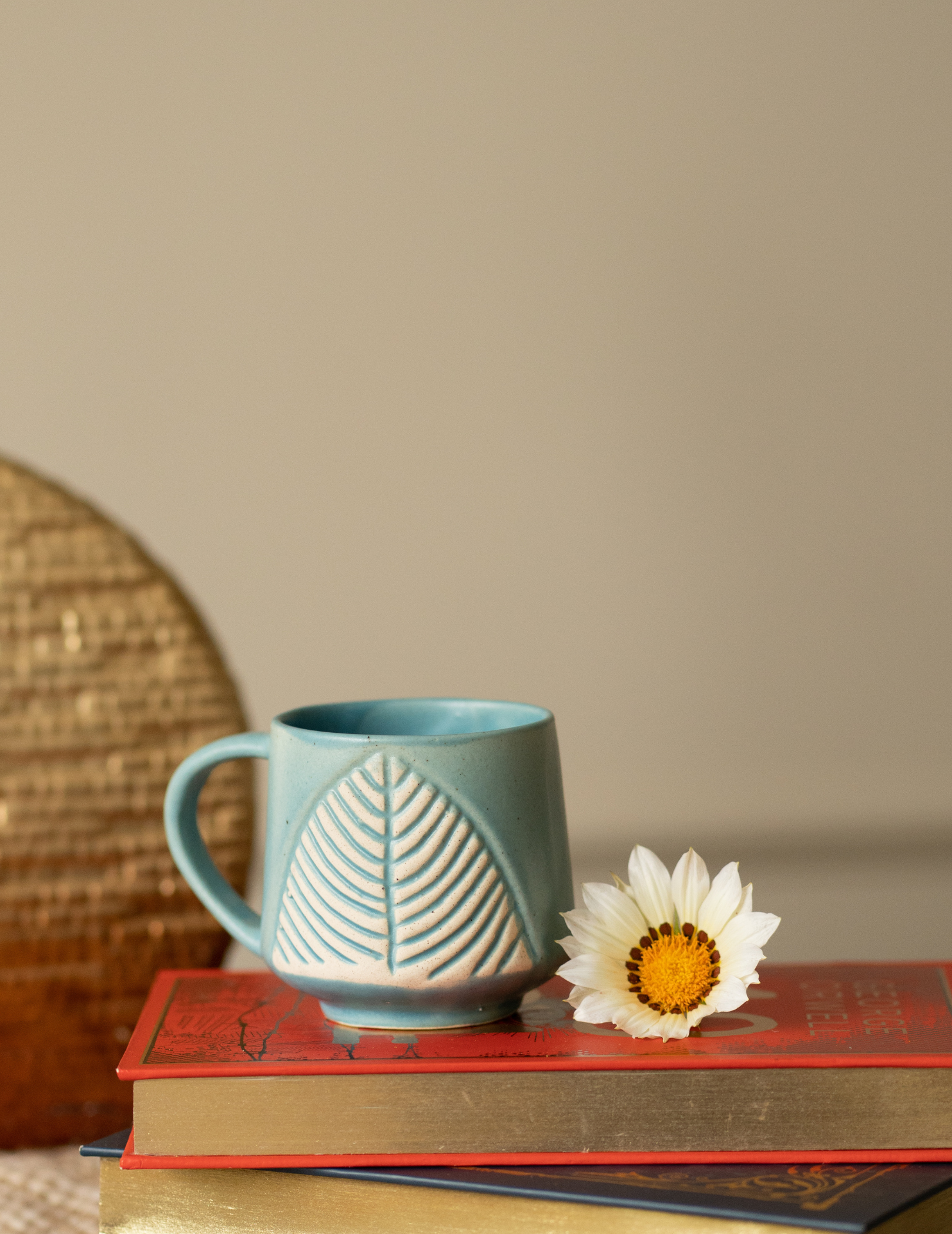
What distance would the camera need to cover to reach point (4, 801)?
0.64 meters

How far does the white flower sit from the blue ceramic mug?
0.01 meters

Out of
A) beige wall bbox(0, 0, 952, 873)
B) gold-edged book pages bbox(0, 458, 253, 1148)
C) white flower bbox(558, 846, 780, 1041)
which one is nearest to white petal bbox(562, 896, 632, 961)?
white flower bbox(558, 846, 780, 1041)

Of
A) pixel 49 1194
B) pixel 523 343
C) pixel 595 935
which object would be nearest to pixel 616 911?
pixel 595 935

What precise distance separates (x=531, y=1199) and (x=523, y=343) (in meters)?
0.80

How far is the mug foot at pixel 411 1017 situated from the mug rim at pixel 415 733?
0.09 meters

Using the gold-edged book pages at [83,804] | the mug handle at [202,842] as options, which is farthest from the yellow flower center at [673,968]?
the gold-edged book pages at [83,804]

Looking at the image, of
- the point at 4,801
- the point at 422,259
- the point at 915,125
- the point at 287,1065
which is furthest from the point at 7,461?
the point at 915,125

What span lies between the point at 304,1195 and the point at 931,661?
2.84ft

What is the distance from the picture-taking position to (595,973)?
0.45m

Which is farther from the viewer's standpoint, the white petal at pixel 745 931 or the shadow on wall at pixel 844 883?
the shadow on wall at pixel 844 883

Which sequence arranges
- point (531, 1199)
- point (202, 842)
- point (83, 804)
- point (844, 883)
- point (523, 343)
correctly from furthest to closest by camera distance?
point (844, 883) < point (523, 343) < point (83, 804) < point (202, 842) < point (531, 1199)

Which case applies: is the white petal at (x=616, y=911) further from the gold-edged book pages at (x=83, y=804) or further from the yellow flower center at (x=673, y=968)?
the gold-edged book pages at (x=83, y=804)

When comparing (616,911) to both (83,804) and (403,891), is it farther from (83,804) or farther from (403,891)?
(83,804)

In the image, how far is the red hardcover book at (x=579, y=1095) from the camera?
41 cm
